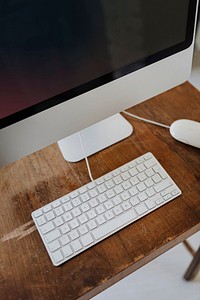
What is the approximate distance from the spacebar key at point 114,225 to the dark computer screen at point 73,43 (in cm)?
26

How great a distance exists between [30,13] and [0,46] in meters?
0.07

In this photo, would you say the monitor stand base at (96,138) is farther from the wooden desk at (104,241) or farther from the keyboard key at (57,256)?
the keyboard key at (57,256)

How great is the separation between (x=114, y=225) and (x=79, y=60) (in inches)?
12.7

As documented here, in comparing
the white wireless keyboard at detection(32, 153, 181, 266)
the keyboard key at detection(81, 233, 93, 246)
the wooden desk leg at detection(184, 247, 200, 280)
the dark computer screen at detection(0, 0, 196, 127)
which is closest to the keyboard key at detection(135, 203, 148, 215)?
the white wireless keyboard at detection(32, 153, 181, 266)

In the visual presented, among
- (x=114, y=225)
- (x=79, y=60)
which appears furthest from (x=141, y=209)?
(x=79, y=60)

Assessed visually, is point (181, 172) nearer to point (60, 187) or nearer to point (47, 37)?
point (60, 187)

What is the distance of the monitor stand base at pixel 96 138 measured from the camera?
2.57ft

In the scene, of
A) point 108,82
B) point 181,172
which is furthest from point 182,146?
point 108,82

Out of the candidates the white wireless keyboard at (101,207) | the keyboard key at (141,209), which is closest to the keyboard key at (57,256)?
the white wireless keyboard at (101,207)

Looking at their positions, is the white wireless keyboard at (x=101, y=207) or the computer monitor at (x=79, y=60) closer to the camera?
the computer monitor at (x=79, y=60)

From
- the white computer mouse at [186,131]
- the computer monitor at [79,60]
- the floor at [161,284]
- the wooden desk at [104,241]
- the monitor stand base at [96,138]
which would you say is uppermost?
the computer monitor at [79,60]

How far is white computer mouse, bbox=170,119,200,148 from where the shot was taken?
769mm

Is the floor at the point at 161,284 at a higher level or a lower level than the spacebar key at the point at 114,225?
lower

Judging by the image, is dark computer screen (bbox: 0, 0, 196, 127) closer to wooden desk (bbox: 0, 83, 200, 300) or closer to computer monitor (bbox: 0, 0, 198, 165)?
computer monitor (bbox: 0, 0, 198, 165)
